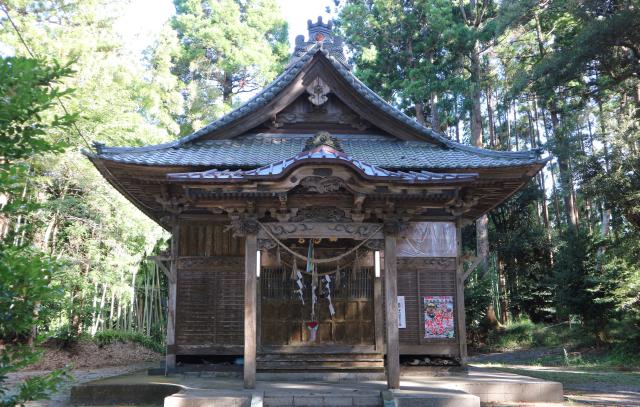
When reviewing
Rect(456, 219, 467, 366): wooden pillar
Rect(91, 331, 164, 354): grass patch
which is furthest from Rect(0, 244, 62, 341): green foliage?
Rect(91, 331, 164, 354): grass patch

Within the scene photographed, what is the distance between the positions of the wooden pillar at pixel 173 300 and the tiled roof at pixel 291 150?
1470 millimetres

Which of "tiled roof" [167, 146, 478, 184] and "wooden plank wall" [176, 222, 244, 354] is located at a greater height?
Answer: "tiled roof" [167, 146, 478, 184]

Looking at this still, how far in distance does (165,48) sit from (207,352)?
15.5m

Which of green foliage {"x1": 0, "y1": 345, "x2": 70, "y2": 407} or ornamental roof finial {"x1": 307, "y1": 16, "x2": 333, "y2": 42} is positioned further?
ornamental roof finial {"x1": 307, "y1": 16, "x2": 333, "y2": 42}

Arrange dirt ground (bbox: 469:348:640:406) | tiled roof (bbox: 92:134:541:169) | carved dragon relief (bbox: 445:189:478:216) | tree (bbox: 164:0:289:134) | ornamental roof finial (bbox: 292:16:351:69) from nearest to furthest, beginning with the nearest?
dirt ground (bbox: 469:348:640:406)
carved dragon relief (bbox: 445:189:478:216)
tiled roof (bbox: 92:134:541:169)
ornamental roof finial (bbox: 292:16:351:69)
tree (bbox: 164:0:289:134)

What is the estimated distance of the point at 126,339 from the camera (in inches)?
701

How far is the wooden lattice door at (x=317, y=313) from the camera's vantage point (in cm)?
977

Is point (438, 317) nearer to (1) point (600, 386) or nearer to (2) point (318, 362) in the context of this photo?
(2) point (318, 362)

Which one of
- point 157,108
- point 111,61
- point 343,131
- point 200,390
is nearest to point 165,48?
point 157,108

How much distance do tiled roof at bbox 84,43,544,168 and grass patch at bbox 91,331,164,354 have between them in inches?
374

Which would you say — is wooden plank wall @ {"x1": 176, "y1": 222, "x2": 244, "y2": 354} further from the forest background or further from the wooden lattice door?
the forest background

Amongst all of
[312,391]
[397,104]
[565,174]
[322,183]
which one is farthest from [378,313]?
[397,104]

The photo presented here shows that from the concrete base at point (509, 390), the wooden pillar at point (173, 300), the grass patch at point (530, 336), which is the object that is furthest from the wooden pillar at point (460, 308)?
the grass patch at point (530, 336)

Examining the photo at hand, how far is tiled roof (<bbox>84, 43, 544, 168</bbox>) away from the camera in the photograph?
9789 millimetres
